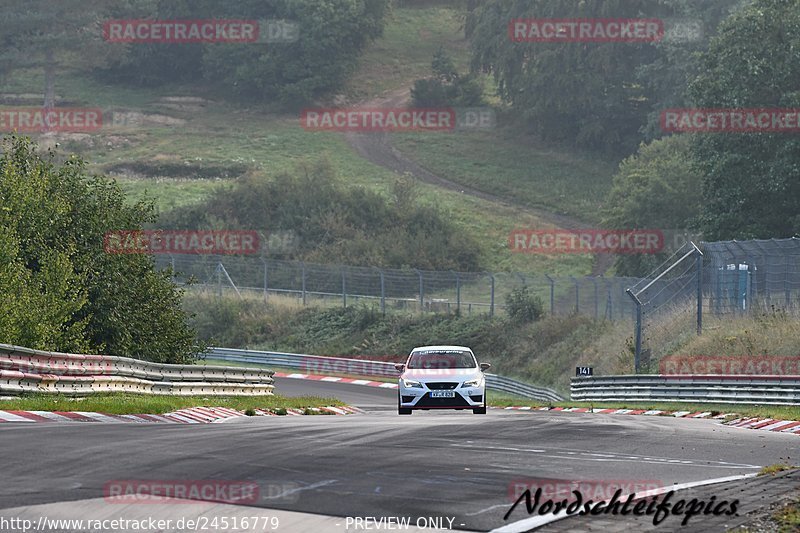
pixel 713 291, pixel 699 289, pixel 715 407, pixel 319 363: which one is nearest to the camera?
pixel 715 407

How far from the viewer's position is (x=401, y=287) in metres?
57.3

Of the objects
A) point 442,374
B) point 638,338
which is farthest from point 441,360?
point 638,338

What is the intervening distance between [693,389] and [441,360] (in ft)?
24.8

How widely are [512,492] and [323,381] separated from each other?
37.1m

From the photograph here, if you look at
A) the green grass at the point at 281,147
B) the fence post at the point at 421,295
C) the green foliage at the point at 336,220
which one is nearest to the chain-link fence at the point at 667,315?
the fence post at the point at 421,295

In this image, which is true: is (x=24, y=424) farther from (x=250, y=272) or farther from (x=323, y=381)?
(x=250, y=272)

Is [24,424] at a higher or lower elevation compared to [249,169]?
lower

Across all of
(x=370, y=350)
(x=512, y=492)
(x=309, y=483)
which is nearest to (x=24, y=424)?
(x=309, y=483)

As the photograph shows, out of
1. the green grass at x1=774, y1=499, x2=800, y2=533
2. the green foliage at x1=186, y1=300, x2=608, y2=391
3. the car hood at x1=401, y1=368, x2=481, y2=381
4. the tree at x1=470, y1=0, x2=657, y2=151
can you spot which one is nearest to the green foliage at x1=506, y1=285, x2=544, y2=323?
the green foliage at x1=186, y1=300, x2=608, y2=391

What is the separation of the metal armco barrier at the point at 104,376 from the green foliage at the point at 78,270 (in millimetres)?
2288

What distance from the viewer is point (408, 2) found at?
14475 centimetres

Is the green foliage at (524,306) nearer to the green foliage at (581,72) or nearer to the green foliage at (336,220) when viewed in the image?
the green foliage at (336,220)

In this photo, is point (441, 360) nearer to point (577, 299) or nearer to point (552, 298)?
point (577, 299)

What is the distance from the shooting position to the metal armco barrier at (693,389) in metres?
25.8
